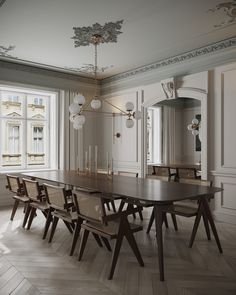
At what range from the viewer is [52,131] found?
6.39 meters

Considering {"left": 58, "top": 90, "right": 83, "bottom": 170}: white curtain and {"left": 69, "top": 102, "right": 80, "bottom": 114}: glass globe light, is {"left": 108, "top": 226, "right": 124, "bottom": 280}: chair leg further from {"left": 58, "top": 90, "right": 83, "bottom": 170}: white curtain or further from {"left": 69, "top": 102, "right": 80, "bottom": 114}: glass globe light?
{"left": 58, "top": 90, "right": 83, "bottom": 170}: white curtain

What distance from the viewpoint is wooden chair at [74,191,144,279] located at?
2.57 m

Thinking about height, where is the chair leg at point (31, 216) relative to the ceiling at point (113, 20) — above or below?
below

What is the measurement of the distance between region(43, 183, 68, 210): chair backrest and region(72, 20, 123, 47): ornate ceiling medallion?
7.48 feet

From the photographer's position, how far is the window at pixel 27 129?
5.82 metres

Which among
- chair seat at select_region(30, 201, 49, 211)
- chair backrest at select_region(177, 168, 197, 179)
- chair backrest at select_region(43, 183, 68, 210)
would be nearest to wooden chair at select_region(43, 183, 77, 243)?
chair backrest at select_region(43, 183, 68, 210)

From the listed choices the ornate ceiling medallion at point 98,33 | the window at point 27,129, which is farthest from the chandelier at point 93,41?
the window at point 27,129

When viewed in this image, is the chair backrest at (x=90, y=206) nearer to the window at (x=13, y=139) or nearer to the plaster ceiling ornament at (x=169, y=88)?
the plaster ceiling ornament at (x=169, y=88)

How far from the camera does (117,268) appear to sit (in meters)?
2.73

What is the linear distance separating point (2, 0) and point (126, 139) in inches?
150

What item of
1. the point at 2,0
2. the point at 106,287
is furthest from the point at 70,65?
the point at 106,287

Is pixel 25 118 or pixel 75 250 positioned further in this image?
pixel 25 118

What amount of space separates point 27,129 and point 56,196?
10.9 ft

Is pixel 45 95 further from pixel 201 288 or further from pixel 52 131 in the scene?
pixel 201 288
